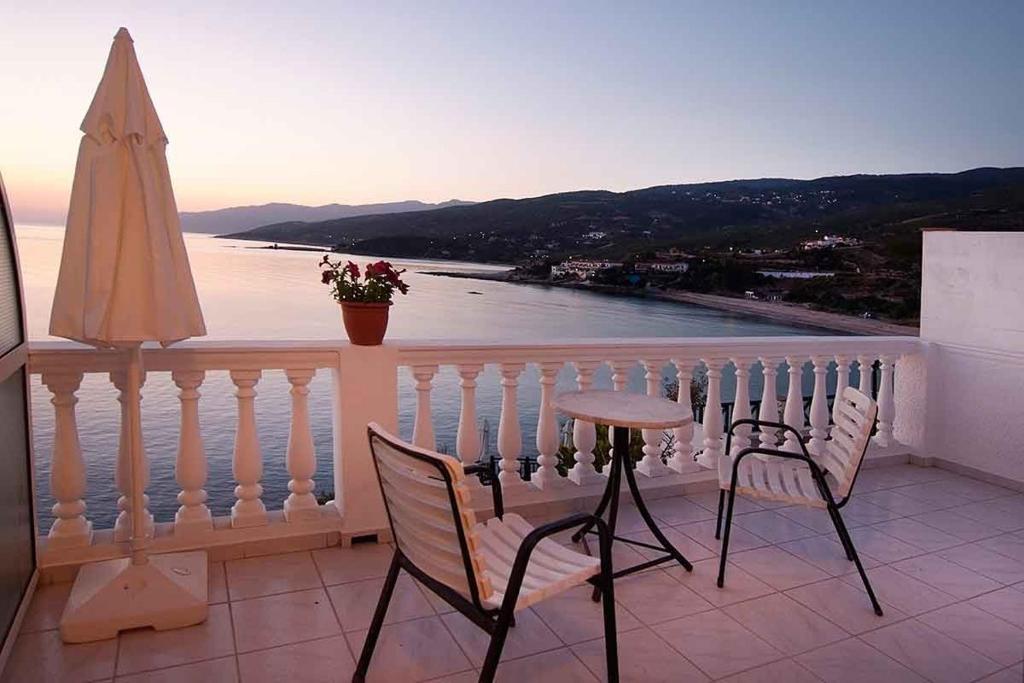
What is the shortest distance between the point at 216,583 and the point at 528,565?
5.15ft

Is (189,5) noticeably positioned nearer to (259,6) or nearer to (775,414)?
(259,6)

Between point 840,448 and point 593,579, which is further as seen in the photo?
point 840,448

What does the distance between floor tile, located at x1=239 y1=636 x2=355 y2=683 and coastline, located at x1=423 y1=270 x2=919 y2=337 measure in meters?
2.26

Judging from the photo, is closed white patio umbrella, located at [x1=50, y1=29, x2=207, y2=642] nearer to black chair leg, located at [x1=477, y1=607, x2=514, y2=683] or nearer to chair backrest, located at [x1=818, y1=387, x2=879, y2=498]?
black chair leg, located at [x1=477, y1=607, x2=514, y2=683]

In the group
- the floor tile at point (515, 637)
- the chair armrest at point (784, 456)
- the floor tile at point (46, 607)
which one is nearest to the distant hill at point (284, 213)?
the floor tile at point (46, 607)

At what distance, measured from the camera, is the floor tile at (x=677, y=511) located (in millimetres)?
3809

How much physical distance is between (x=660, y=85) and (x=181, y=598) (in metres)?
10.0

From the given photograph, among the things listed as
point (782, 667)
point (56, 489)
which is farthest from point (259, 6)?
point (782, 667)

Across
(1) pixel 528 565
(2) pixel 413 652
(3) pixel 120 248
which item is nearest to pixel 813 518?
(1) pixel 528 565

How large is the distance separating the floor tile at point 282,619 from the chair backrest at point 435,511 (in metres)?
0.81

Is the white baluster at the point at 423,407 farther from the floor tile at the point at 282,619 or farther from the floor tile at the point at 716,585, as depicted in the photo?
the floor tile at the point at 716,585

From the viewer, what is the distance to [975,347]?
15.7ft

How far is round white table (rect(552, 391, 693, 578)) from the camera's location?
2867 mm

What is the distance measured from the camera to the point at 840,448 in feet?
10.3
